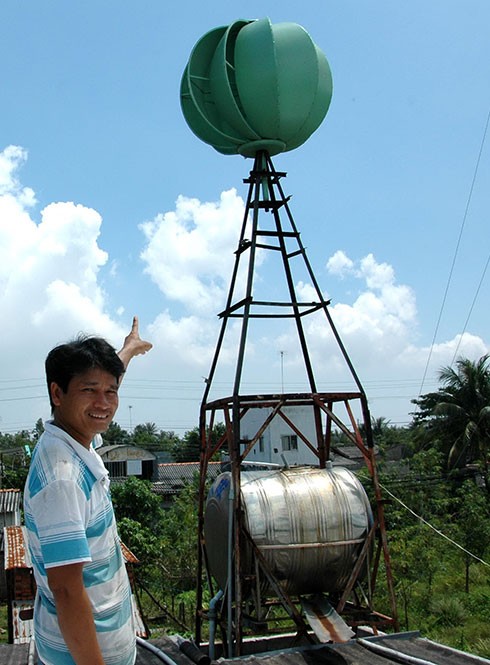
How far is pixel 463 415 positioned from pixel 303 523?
23294 mm

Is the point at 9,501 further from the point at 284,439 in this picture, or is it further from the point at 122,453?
the point at 284,439

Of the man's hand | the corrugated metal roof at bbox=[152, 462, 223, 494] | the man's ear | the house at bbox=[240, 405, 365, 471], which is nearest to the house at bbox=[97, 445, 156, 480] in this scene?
the corrugated metal roof at bbox=[152, 462, 223, 494]

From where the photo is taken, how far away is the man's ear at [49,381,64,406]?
2.47m

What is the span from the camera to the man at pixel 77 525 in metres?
2.09

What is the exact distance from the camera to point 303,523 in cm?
690

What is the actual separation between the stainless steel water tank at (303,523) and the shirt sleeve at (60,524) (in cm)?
487

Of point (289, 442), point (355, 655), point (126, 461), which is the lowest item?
point (355, 655)

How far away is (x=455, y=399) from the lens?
28984mm

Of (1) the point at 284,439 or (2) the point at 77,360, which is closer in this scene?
(2) the point at 77,360

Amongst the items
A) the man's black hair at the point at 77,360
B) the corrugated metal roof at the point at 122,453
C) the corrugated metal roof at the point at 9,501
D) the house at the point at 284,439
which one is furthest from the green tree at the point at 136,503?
the man's black hair at the point at 77,360

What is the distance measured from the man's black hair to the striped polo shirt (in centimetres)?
19

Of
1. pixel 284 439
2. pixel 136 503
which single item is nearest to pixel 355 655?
pixel 136 503

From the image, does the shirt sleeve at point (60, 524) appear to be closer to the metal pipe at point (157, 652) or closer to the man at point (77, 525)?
the man at point (77, 525)

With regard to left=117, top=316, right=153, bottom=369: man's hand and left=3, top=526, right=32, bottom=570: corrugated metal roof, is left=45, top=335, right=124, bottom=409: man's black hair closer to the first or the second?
left=117, top=316, right=153, bottom=369: man's hand
